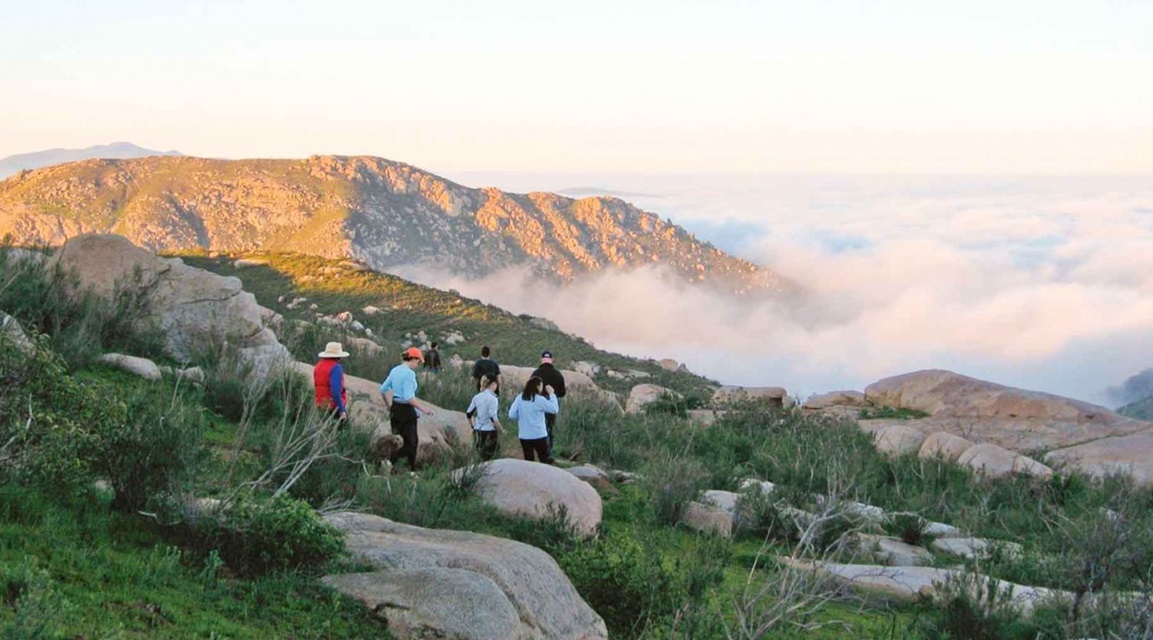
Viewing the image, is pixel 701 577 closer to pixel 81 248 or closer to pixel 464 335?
pixel 81 248

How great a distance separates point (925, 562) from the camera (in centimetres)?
1422

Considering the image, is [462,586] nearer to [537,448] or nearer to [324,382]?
[324,382]

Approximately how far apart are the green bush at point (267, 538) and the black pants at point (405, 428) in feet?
20.1

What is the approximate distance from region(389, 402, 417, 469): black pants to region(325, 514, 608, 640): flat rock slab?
4.87m

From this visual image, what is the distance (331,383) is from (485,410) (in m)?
2.55

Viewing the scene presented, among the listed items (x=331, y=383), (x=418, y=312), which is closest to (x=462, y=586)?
(x=331, y=383)

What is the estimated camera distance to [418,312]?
189 ft

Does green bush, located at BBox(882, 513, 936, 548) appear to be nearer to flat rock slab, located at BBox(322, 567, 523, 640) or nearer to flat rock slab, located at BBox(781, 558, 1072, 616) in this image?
flat rock slab, located at BBox(781, 558, 1072, 616)

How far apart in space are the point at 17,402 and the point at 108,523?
1103mm

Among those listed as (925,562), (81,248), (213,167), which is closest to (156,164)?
(213,167)

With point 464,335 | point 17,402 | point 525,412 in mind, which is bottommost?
point 464,335

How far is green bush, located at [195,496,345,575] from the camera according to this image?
8.08 m

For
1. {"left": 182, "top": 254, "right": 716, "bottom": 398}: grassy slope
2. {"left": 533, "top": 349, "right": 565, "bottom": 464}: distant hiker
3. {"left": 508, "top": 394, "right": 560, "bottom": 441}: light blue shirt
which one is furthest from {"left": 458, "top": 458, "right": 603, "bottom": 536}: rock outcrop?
{"left": 182, "top": 254, "right": 716, "bottom": 398}: grassy slope

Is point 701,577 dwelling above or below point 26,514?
below
